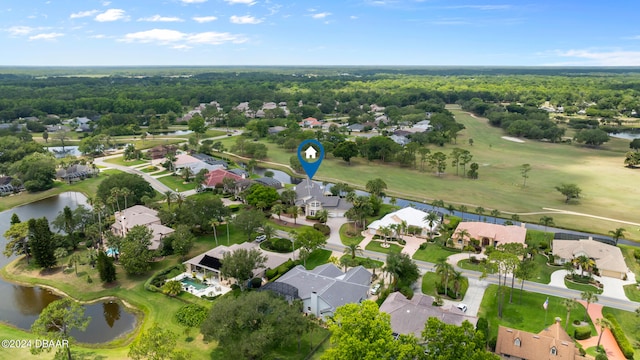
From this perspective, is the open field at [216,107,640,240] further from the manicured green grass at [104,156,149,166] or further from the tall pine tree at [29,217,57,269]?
the tall pine tree at [29,217,57,269]

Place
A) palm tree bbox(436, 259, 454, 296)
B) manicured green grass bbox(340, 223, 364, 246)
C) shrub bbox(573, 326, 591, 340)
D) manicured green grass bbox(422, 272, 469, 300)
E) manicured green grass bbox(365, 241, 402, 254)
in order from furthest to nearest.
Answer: manicured green grass bbox(340, 223, 364, 246) → manicured green grass bbox(365, 241, 402, 254) → manicured green grass bbox(422, 272, 469, 300) → palm tree bbox(436, 259, 454, 296) → shrub bbox(573, 326, 591, 340)

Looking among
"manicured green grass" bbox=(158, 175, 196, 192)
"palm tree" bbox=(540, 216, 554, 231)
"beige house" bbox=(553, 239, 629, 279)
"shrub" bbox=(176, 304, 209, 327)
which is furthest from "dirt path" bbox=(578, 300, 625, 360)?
"manicured green grass" bbox=(158, 175, 196, 192)

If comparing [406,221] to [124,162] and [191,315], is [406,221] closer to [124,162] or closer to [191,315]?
[191,315]

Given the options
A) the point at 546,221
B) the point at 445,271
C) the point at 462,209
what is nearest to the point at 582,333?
the point at 445,271

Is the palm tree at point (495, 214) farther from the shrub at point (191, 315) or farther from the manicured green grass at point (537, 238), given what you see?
the shrub at point (191, 315)

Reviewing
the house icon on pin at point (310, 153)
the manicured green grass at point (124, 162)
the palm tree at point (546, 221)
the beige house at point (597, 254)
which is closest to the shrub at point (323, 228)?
the house icon on pin at point (310, 153)

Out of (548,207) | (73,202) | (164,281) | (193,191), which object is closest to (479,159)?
(548,207)

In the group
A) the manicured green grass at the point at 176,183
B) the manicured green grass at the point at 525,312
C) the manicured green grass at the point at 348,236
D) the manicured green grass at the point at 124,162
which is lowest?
the manicured green grass at the point at 525,312
